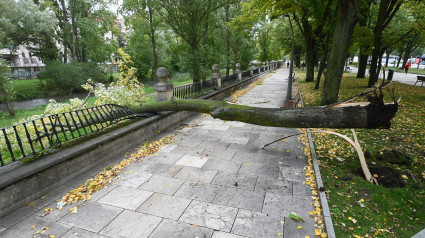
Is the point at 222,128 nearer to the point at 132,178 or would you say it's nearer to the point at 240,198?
the point at 132,178

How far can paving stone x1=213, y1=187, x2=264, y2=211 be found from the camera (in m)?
3.90

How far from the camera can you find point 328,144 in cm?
648

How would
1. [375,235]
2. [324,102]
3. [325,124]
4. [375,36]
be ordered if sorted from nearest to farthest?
1. [375,235]
2. [325,124]
3. [324,102]
4. [375,36]

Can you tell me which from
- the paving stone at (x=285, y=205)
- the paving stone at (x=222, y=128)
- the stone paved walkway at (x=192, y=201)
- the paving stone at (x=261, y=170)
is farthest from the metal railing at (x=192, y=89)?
the paving stone at (x=285, y=205)

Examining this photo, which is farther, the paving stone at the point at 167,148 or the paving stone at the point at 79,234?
the paving stone at the point at 167,148

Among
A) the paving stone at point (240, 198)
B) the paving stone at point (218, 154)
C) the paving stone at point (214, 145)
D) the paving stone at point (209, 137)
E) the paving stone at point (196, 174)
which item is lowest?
the paving stone at point (240, 198)

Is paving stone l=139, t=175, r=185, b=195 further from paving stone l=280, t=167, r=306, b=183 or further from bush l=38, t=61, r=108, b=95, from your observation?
bush l=38, t=61, r=108, b=95

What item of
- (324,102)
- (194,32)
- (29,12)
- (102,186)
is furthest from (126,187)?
(29,12)

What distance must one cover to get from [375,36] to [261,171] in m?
12.8

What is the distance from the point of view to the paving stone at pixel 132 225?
3.31 metres

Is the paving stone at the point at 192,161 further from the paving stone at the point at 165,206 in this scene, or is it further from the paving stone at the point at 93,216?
the paving stone at the point at 93,216

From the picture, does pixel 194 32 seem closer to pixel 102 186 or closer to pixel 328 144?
pixel 328 144

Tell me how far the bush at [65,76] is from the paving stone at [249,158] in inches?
928

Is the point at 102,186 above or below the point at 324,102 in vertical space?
below
